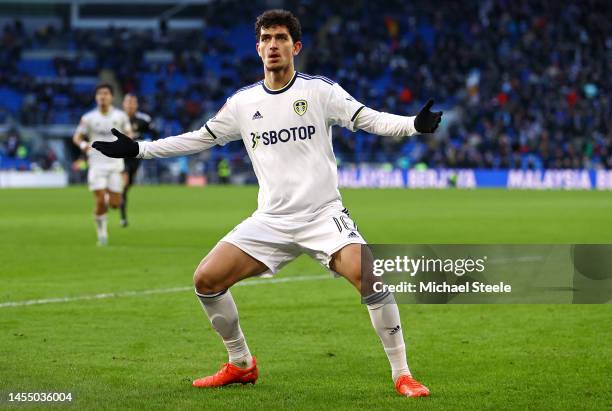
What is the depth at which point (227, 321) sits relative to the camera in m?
6.39

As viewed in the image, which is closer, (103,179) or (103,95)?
(103,95)

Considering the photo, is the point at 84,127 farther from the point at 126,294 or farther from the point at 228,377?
the point at 228,377

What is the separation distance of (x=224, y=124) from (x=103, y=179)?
10910 millimetres

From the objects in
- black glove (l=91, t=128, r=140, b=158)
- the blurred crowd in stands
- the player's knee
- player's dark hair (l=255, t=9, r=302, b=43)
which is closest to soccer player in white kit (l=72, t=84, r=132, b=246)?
black glove (l=91, t=128, r=140, b=158)

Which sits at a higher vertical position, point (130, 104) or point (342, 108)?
point (342, 108)

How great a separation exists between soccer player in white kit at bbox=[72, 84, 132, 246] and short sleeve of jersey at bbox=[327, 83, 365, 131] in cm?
1101

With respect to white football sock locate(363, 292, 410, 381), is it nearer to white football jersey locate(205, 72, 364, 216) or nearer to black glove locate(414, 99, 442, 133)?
white football jersey locate(205, 72, 364, 216)

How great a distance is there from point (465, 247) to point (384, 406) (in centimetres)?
98

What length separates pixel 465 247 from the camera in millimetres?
5898

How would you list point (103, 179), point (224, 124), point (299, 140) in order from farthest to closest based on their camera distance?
1. point (103, 179)
2. point (224, 124)
3. point (299, 140)

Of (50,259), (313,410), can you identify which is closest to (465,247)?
(313,410)

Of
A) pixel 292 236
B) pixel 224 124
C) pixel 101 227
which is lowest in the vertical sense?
pixel 101 227

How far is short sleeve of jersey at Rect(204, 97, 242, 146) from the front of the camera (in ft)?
21.5

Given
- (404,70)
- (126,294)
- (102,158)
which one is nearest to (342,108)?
(126,294)
